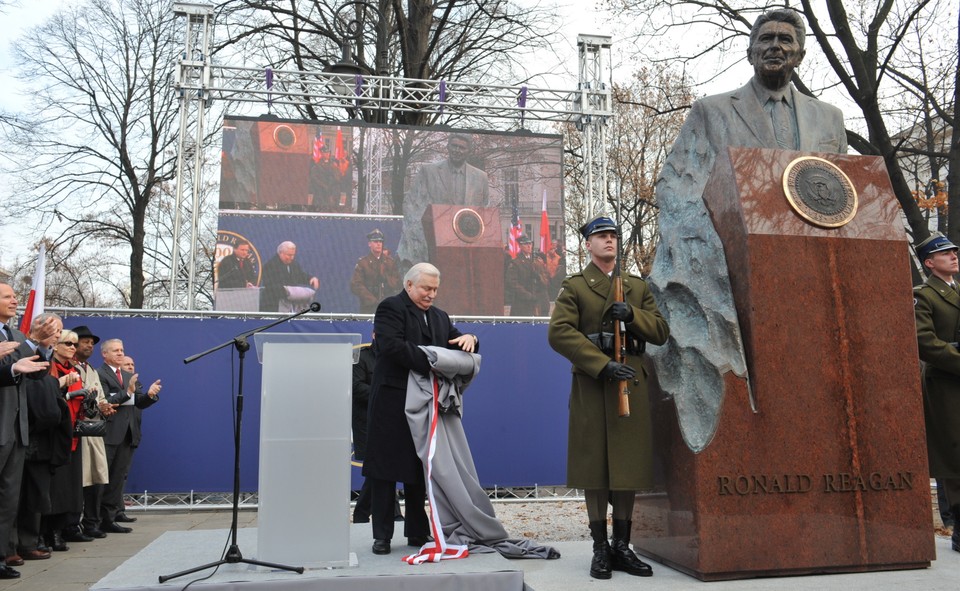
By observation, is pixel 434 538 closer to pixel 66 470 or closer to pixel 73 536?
pixel 66 470

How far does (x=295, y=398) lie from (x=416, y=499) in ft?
3.78

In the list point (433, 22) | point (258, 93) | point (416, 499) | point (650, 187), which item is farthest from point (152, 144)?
point (416, 499)

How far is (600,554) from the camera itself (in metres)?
4.45

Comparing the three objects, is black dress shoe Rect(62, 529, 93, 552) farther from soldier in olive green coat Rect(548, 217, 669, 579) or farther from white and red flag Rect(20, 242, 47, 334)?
soldier in olive green coat Rect(548, 217, 669, 579)

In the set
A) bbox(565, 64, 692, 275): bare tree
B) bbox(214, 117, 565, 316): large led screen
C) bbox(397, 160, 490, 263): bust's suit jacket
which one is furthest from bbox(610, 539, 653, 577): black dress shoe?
bbox(565, 64, 692, 275): bare tree

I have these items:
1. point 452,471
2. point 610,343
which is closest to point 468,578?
point 452,471

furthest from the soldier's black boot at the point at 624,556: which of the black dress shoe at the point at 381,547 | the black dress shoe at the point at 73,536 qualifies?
the black dress shoe at the point at 73,536

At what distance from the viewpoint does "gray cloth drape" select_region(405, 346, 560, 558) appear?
501cm

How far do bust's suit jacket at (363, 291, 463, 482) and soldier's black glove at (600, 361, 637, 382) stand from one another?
121 cm

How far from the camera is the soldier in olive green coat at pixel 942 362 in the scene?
16.8ft

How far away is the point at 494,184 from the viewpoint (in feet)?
48.3

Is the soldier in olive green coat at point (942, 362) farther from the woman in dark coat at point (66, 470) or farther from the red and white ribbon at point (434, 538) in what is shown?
the woman in dark coat at point (66, 470)

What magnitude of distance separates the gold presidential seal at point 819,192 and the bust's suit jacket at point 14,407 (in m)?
5.01

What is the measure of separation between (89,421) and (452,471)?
12.9ft
